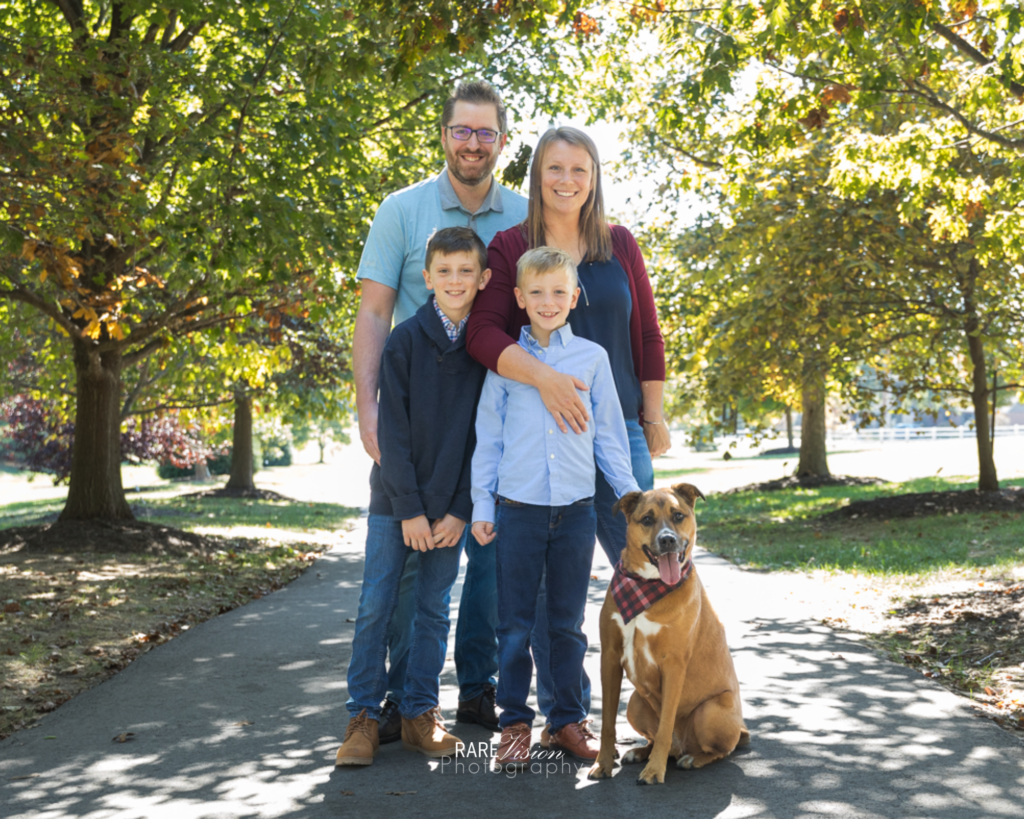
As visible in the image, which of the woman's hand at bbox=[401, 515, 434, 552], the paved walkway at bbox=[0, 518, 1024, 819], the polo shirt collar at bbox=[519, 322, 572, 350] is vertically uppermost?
the polo shirt collar at bbox=[519, 322, 572, 350]

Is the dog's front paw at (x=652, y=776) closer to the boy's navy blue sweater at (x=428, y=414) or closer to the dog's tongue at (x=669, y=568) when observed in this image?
the dog's tongue at (x=669, y=568)

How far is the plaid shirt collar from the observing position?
4246 millimetres

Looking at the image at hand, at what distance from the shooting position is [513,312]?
4.30 metres

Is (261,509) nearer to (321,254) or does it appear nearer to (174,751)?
(321,254)

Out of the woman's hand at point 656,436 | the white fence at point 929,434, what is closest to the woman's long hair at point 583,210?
the woman's hand at point 656,436

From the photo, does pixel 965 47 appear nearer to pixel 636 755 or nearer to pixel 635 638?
pixel 635 638

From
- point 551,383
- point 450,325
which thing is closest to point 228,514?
point 450,325

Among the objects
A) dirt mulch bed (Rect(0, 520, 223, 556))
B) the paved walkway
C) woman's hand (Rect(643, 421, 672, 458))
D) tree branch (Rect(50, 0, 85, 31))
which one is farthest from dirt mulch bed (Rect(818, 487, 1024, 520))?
tree branch (Rect(50, 0, 85, 31))

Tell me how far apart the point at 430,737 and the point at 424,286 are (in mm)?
2099

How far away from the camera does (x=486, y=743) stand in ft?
14.4

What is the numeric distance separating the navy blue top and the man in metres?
0.74

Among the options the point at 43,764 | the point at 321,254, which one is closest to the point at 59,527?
the point at 321,254

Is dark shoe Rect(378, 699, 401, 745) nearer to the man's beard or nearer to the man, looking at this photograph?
the man

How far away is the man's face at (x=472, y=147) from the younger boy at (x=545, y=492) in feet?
2.54
